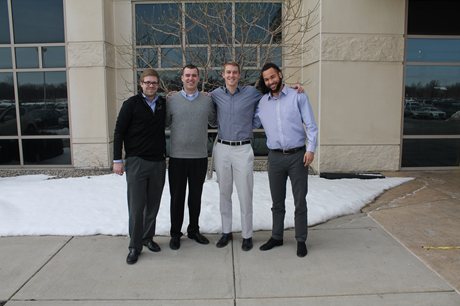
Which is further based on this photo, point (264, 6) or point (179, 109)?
point (264, 6)

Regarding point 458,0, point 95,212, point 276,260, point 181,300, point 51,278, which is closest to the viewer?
point 181,300

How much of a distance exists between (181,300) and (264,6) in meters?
7.80

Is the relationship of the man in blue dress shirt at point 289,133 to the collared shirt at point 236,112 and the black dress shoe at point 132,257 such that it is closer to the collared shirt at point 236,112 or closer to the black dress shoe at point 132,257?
the collared shirt at point 236,112

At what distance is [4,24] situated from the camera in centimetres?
982

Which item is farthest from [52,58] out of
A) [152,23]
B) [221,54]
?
[221,54]

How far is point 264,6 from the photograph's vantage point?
32.4ft

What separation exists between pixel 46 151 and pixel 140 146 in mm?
6675

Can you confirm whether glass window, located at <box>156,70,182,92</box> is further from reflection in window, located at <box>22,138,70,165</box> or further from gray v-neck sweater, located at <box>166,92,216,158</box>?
gray v-neck sweater, located at <box>166,92,216,158</box>

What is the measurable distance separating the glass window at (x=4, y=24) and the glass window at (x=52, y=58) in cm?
91

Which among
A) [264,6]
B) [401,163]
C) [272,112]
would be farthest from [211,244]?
[264,6]

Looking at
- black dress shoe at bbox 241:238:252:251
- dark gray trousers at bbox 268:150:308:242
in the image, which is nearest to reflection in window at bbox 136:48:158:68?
dark gray trousers at bbox 268:150:308:242

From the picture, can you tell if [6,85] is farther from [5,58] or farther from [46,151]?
[46,151]

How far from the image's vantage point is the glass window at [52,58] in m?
9.78

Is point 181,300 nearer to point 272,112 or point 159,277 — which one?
point 159,277
